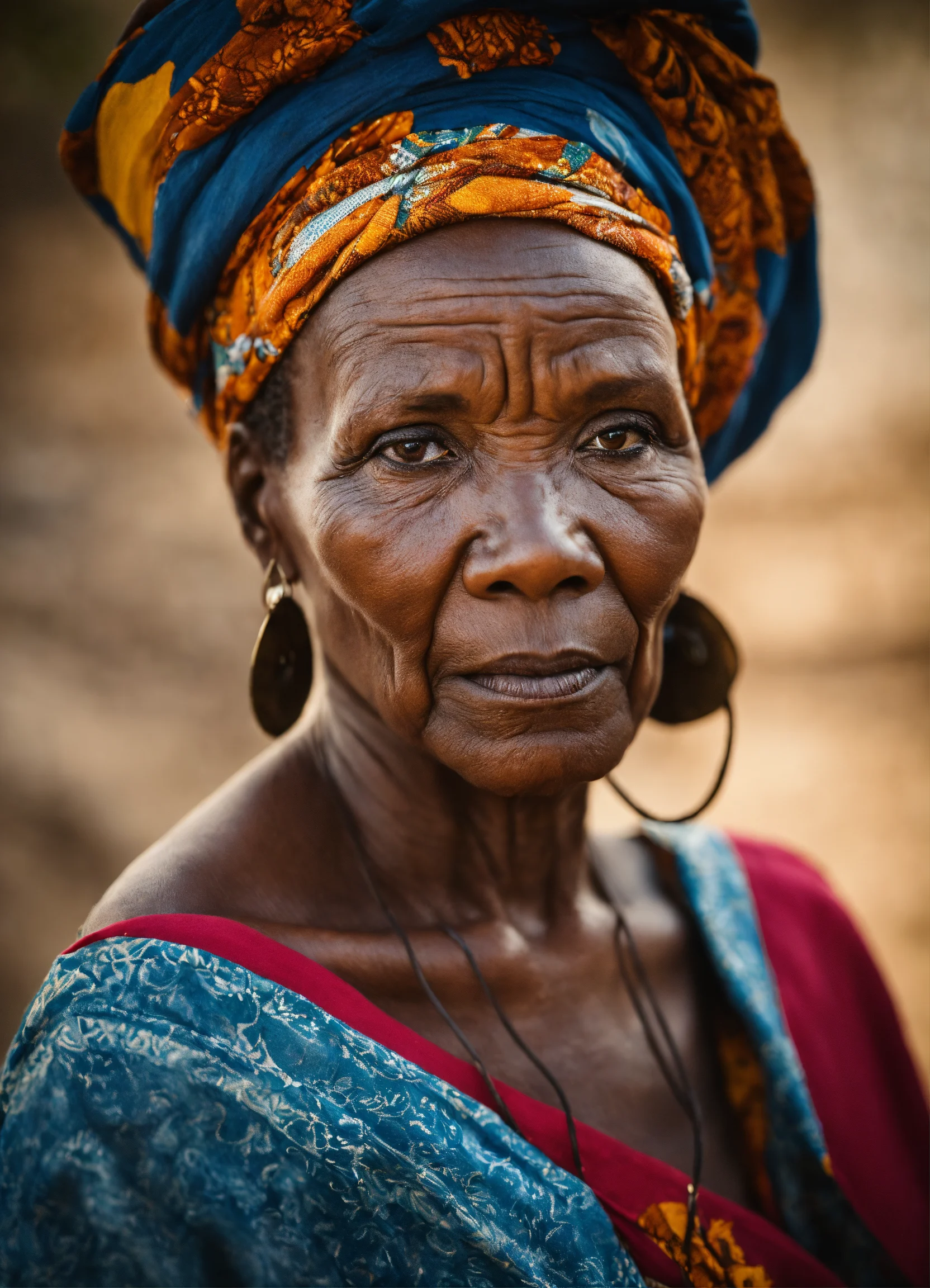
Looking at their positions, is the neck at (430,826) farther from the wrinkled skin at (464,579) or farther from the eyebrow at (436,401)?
the eyebrow at (436,401)

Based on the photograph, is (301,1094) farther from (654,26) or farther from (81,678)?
(81,678)

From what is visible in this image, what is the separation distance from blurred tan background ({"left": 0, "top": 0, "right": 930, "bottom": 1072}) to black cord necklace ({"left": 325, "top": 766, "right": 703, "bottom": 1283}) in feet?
8.88

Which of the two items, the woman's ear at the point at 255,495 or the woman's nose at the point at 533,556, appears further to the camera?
the woman's ear at the point at 255,495

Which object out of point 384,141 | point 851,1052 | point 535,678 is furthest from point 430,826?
point 384,141

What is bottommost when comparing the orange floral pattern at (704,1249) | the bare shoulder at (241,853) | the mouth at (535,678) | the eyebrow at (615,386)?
the orange floral pattern at (704,1249)

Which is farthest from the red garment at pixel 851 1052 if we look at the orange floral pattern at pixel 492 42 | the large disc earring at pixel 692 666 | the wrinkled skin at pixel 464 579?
the orange floral pattern at pixel 492 42

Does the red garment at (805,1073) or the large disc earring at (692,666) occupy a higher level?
the large disc earring at (692,666)

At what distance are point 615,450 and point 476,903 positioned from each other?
0.83 meters

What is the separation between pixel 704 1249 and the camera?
1.66m

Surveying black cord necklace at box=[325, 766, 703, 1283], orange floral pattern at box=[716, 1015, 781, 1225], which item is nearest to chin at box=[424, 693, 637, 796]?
black cord necklace at box=[325, 766, 703, 1283]

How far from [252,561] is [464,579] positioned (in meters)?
3.30

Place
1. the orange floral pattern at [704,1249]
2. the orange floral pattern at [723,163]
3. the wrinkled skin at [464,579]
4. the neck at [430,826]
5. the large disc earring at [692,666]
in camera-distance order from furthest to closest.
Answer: the large disc earring at [692,666], the neck at [430,826], the orange floral pattern at [723,163], the orange floral pattern at [704,1249], the wrinkled skin at [464,579]

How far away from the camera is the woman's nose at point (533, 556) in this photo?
147 cm

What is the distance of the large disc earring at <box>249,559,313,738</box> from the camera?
1.83 m
